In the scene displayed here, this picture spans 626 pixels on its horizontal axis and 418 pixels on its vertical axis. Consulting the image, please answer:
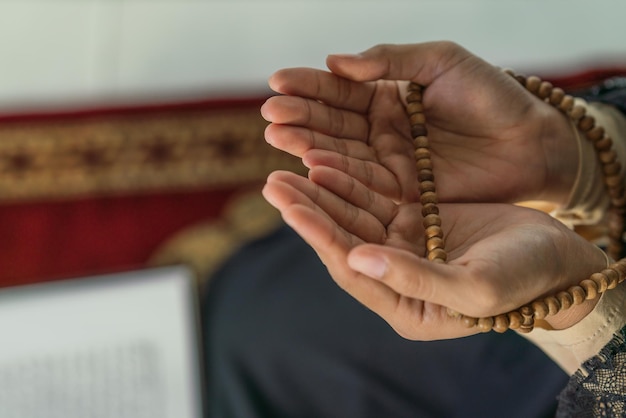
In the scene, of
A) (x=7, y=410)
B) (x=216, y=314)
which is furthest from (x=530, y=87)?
(x=7, y=410)

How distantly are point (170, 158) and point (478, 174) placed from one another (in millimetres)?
808

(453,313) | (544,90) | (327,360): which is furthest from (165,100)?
(453,313)

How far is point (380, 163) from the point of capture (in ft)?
2.14

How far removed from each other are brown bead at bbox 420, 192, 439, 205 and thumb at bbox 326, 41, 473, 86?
0.44 ft

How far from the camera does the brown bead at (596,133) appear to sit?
2.39ft

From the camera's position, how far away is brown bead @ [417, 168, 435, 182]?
63 centimetres

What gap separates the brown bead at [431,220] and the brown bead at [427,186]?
0.04 metres

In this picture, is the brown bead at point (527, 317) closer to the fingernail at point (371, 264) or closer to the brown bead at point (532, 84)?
the fingernail at point (371, 264)

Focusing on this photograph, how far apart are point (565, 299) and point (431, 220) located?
0.13 meters

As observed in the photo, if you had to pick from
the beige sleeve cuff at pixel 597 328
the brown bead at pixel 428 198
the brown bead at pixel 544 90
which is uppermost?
the brown bead at pixel 544 90

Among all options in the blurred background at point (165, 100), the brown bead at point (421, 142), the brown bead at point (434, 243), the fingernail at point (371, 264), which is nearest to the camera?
the fingernail at point (371, 264)

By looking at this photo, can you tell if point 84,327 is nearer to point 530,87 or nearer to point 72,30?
point 72,30

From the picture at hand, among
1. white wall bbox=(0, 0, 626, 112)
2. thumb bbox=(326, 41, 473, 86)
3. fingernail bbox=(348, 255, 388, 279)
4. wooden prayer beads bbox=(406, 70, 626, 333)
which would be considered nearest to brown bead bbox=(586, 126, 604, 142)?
wooden prayer beads bbox=(406, 70, 626, 333)

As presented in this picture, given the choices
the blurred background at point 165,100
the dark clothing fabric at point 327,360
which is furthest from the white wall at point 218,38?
the dark clothing fabric at point 327,360
